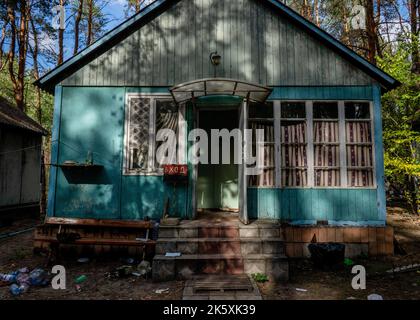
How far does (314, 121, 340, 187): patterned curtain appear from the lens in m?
6.92

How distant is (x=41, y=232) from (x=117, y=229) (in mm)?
1708

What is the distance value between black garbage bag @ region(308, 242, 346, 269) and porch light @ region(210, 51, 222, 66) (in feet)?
15.2

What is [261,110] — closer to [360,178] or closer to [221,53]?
[221,53]

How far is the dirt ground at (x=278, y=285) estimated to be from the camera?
14.8 ft

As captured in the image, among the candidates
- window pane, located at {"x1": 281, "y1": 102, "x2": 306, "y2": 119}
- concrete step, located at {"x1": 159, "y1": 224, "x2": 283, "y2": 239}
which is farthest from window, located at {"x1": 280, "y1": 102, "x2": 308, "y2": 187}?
concrete step, located at {"x1": 159, "y1": 224, "x2": 283, "y2": 239}

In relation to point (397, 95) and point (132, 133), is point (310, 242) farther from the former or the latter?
point (397, 95)

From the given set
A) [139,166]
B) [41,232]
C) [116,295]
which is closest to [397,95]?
[139,166]

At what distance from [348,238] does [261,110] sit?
3.56 metres

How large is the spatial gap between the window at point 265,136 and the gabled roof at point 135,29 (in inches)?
80.9

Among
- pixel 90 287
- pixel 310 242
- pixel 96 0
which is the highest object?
pixel 96 0

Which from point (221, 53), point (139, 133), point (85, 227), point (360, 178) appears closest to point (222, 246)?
point (85, 227)

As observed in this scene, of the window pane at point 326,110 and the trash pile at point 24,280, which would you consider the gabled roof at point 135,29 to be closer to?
the window pane at point 326,110

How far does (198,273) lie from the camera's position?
5.18m

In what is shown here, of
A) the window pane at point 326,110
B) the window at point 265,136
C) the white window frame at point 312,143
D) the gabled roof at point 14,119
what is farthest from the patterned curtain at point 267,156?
the gabled roof at point 14,119
